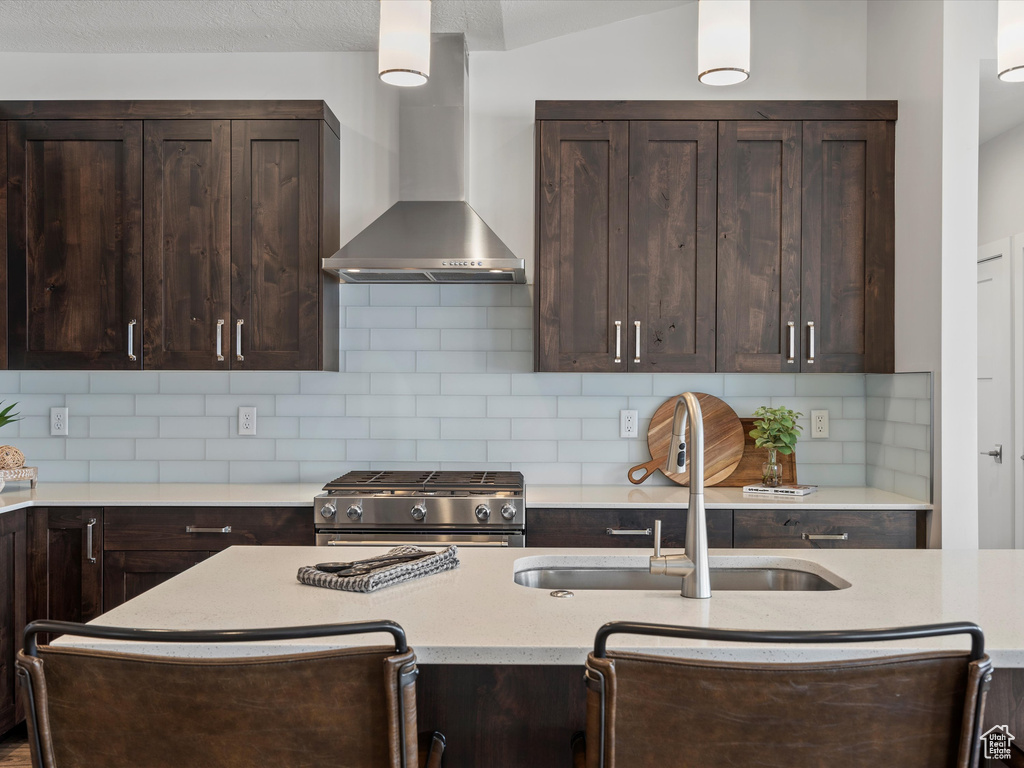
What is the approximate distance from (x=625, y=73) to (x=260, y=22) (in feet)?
5.33

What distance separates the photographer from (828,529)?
10.3ft

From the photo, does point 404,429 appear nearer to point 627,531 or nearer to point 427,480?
point 427,480

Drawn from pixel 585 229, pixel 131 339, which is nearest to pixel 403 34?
pixel 585 229

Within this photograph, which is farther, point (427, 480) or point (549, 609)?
point (427, 480)

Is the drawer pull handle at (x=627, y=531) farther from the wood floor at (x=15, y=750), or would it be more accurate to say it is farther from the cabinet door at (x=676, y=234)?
the wood floor at (x=15, y=750)

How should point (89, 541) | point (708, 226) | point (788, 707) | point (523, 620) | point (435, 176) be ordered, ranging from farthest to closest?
point (435, 176) < point (708, 226) < point (89, 541) < point (523, 620) < point (788, 707)

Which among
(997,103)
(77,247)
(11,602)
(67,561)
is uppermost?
(997,103)

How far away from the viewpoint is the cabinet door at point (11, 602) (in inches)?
117

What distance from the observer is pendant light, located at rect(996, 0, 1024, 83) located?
1.56 meters

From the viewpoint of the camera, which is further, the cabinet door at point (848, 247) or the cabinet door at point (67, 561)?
the cabinet door at point (848, 247)

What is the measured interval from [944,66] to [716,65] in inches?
78.1

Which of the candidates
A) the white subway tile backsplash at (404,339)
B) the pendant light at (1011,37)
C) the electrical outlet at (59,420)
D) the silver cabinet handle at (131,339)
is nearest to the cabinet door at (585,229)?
the white subway tile backsplash at (404,339)

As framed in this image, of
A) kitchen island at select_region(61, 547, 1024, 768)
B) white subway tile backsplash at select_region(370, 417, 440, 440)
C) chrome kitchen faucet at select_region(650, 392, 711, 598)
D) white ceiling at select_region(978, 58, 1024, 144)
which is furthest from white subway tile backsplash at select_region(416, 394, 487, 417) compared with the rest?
white ceiling at select_region(978, 58, 1024, 144)

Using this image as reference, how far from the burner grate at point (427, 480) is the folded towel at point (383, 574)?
128cm
